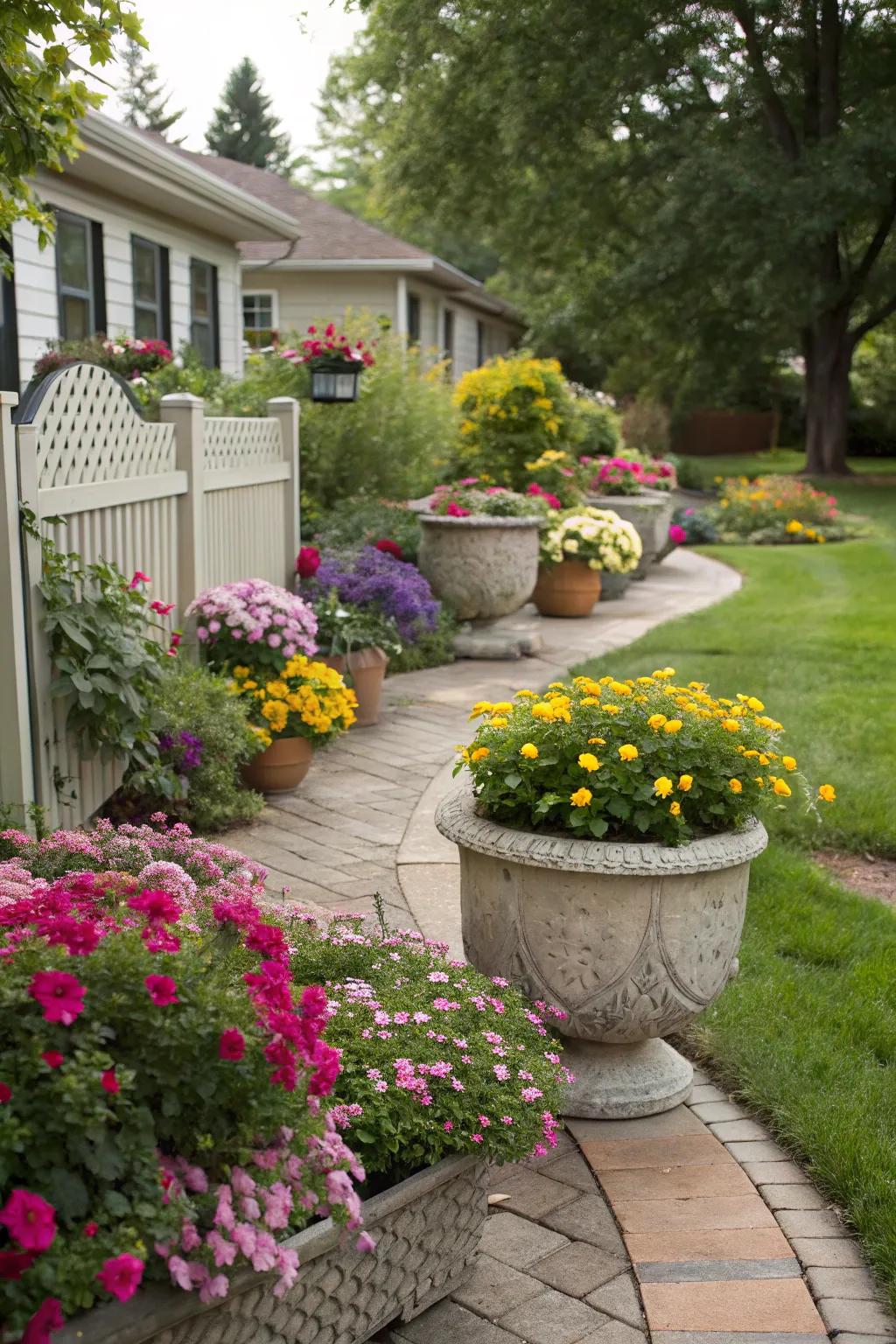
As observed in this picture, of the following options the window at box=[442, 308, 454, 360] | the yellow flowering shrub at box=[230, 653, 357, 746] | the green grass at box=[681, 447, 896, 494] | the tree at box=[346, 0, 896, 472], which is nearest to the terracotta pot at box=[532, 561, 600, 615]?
the yellow flowering shrub at box=[230, 653, 357, 746]

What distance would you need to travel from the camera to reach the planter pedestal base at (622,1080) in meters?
3.25

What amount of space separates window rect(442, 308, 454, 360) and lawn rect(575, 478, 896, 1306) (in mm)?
15845

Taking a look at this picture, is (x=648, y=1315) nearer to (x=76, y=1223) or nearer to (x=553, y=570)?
(x=76, y=1223)

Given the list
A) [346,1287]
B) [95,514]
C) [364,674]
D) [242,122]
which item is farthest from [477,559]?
[242,122]

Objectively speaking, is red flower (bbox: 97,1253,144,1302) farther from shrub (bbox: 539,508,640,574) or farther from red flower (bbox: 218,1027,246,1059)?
shrub (bbox: 539,508,640,574)

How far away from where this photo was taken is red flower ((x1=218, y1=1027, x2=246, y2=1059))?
1893mm

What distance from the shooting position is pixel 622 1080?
3.28 m

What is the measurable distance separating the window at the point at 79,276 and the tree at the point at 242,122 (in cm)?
3931

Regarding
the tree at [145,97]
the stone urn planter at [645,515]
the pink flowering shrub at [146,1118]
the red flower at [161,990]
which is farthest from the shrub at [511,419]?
the tree at [145,97]

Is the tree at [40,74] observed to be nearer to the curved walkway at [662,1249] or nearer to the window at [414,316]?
the curved walkway at [662,1249]

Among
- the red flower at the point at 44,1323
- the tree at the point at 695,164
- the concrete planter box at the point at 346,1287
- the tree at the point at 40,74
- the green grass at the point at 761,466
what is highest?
the tree at the point at 695,164

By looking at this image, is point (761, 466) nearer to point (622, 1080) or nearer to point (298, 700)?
point (298, 700)

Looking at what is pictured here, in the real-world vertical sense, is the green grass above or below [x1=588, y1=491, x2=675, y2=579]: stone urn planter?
above

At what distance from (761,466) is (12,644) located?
2829 centimetres
